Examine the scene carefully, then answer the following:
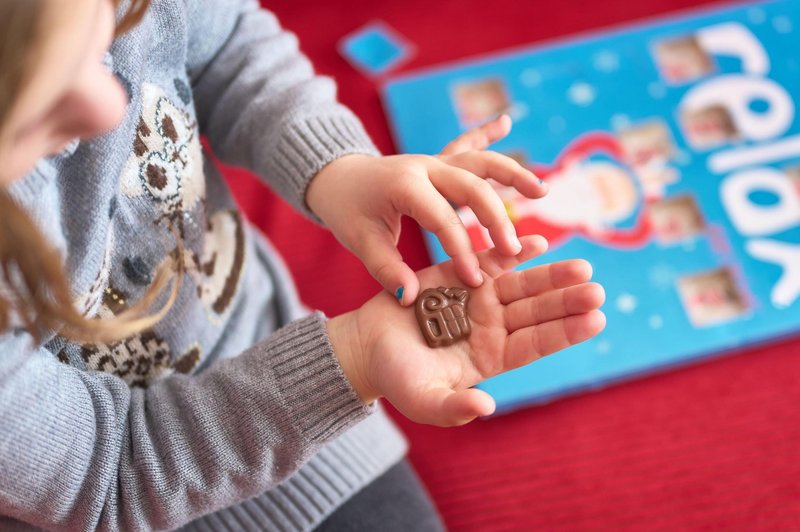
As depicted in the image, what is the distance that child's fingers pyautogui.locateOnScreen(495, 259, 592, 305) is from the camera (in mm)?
537

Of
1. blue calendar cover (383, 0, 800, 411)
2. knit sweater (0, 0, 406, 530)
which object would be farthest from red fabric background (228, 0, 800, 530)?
knit sweater (0, 0, 406, 530)

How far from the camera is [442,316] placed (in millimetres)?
544

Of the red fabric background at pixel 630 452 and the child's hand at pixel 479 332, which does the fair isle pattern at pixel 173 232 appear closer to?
the child's hand at pixel 479 332

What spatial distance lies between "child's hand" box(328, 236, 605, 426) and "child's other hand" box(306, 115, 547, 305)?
0.02 meters

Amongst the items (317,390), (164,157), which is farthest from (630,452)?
(164,157)

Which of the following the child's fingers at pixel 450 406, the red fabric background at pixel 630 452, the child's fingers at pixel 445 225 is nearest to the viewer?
the child's fingers at pixel 450 406

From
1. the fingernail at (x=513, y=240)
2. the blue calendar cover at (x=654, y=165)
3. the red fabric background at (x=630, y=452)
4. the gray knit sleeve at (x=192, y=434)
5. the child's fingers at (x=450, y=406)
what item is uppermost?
the fingernail at (x=513, y=240)

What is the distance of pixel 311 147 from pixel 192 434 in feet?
0.84

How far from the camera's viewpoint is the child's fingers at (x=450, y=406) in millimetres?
451

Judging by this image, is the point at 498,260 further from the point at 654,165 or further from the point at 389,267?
the point at 654,165

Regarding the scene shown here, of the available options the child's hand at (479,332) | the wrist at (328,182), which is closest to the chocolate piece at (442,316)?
the child's hand at (479,332)

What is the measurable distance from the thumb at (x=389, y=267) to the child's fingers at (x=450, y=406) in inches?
3.6

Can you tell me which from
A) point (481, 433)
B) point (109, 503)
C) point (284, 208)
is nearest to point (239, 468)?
point (109, 503)

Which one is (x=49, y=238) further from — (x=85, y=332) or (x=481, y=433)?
(x=481, y=433)
